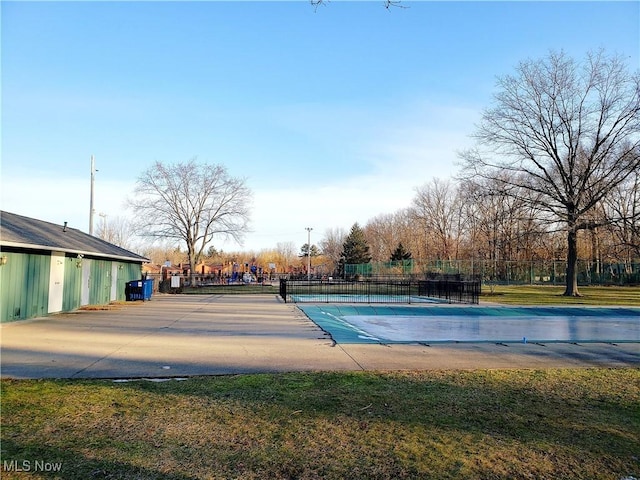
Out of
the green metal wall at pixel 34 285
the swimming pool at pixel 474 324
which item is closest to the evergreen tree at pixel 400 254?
the swimming pool at pixel 474 324

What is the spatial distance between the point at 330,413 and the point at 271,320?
387 inches

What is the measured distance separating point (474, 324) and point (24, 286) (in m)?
14.1

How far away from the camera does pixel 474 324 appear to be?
14.5 meters

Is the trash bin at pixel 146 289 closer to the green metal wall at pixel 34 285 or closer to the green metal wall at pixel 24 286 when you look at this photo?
the green metal wall at pixel 34 285

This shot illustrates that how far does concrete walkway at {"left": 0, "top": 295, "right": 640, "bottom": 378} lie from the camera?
7273mm

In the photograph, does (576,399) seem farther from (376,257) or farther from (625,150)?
(376,257)

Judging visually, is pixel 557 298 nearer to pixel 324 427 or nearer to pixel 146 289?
pixel 146 289

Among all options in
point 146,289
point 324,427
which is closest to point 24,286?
point 146,289

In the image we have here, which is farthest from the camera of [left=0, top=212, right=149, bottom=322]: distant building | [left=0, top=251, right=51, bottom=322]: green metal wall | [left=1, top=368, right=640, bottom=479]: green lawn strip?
[left=0, top=212, right=149, bottom=322]: distant building

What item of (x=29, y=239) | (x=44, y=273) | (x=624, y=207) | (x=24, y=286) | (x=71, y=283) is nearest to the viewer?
(x=24, y=286)

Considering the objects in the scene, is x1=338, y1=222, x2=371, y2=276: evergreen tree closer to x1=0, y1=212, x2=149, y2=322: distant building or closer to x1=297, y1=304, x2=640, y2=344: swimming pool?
x1=297, y1=304, x2=640, y2=344: swimming pool

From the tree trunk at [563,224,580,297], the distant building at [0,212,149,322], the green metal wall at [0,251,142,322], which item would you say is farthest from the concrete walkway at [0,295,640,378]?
the tree trunk at [563,224,580,297]

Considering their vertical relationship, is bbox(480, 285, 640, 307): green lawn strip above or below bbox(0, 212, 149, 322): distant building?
below

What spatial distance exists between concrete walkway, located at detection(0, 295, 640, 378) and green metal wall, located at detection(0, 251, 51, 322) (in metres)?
0.80
